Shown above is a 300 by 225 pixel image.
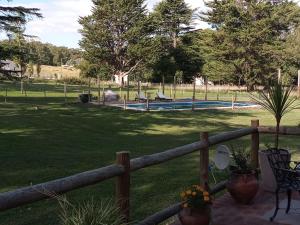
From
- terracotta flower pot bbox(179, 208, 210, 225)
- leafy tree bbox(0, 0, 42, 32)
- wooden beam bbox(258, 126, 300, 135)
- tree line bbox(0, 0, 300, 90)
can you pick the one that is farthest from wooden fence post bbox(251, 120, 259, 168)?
tree line bbox(0, 0, 300, 90)

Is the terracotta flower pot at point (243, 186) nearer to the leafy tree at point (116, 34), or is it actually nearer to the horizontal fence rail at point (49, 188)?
the horizontal fence rail at point (49, 188)

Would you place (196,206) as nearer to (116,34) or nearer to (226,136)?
(226,136)

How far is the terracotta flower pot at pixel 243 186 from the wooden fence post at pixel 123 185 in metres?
2.08

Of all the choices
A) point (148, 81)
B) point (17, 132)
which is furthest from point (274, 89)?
point (148, 81)

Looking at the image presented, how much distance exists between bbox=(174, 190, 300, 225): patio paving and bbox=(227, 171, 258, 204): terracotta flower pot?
0.33 ft

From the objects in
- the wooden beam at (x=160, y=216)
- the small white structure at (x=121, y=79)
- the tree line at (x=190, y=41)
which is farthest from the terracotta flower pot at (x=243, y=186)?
the small white structure at (x=121, y=79)

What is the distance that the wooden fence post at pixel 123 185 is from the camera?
395 cm

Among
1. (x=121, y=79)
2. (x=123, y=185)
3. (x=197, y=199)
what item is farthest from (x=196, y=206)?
(x=121, y=79)

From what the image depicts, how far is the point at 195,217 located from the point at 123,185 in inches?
32.5

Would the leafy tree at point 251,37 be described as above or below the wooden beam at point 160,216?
above

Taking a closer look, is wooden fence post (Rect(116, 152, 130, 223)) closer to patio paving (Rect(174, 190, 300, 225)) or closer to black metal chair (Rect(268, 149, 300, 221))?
patio paving (Rect(174, 190, 300, 225))

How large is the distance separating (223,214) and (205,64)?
56.0 metres

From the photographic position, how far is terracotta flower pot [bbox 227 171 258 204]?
5656 millimetres

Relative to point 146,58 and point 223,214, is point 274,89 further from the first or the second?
point 146,58
